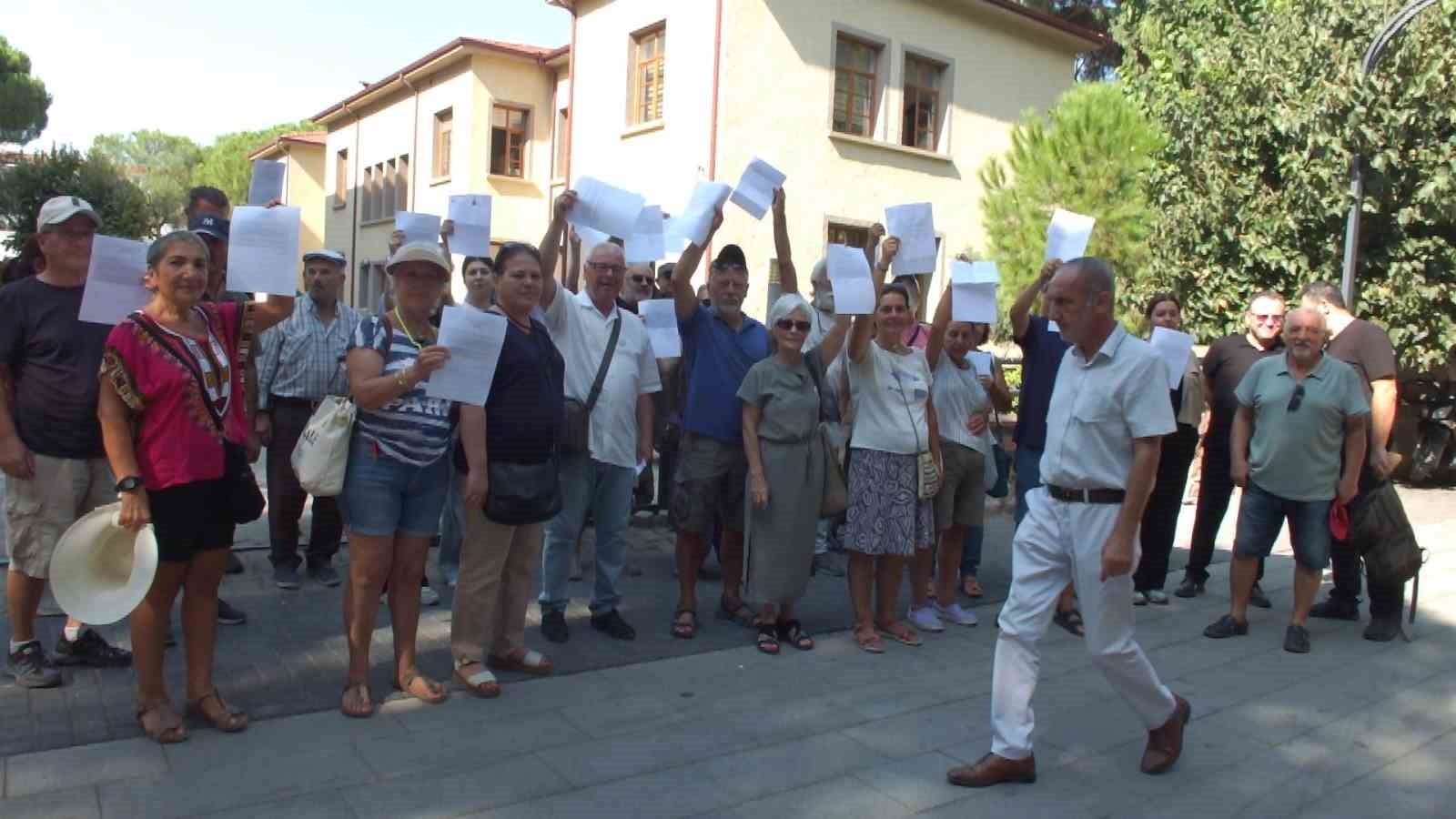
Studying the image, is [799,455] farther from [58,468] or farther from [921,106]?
[921,106]

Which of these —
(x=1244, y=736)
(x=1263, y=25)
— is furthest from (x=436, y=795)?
(x=1263, y=25)

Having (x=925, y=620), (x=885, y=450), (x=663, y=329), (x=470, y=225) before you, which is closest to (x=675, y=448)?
(x=663, y=329)

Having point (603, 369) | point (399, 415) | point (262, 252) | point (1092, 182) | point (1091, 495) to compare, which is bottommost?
point (1091, 495)

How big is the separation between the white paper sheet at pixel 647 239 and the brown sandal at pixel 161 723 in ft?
10.4

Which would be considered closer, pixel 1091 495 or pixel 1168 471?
pixel 1091 495

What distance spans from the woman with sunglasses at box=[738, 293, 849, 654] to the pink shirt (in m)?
2.50

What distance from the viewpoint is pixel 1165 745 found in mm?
4094

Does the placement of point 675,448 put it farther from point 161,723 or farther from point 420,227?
point 161,723

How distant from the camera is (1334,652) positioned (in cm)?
595

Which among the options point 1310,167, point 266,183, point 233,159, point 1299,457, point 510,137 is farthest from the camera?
point 233,159

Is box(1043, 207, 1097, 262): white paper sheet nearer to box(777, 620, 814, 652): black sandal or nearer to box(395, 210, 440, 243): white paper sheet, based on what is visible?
box(777, 620, 814, 652): black sandal

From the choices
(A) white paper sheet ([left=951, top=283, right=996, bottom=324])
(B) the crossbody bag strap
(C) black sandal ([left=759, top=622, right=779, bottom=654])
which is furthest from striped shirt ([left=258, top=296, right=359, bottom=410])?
(A) white paper sheet ([left=951, top=283, right=996, bottom=324])

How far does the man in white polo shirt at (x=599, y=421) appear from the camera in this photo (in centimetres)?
538

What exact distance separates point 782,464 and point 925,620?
1365 mm
